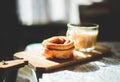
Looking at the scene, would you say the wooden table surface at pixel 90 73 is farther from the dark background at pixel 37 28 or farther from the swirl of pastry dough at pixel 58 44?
the dark background at pixel 37 28

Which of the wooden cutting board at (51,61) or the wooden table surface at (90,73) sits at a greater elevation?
the wooden cutting board at (51,61)

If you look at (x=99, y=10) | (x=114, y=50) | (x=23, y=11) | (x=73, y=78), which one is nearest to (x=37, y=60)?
(x=73, y=78)

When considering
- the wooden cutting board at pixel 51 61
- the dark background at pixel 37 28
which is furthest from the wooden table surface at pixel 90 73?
the dark background at pixel 37 28

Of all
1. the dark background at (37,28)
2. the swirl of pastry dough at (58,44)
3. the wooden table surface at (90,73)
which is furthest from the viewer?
the dark background at (37,28)

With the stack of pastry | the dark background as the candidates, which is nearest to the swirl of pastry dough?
the stack of pastry

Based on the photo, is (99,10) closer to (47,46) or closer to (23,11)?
(23,11)

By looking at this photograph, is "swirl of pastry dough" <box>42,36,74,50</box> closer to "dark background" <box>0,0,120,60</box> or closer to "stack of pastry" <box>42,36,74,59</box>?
"stack of pastry" <box>42,36,74,59</box>

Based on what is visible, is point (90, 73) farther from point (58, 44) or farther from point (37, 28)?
point (37, 28)
